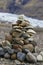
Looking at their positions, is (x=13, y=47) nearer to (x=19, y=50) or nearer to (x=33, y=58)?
(x=19, y=50)

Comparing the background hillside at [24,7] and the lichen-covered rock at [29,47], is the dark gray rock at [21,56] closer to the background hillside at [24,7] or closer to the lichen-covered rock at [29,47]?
the lichen-covered rock at [29,47]

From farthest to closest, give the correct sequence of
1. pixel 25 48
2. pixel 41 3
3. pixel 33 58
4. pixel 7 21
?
pixel 41 3, pixel 7 21, pixel 25 48, pixel 33 58

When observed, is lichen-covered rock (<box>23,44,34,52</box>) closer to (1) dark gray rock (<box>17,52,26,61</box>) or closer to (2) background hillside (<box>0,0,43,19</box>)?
(1) dark gray rock (<box>17,52,26,61</box>)

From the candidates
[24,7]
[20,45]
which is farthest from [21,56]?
[24,7]

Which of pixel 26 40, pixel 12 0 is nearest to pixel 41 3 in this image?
pixel 12 0

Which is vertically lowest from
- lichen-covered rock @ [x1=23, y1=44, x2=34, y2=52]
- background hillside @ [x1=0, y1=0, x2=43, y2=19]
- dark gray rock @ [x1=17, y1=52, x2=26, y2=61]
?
dark gray rock @ [x1=17, y1=52, x2=26, y2=61]

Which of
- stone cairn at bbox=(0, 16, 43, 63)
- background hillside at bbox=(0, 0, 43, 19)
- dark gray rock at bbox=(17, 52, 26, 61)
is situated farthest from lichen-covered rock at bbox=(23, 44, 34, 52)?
background hillside at bbox=(0, 0, 43, 19)

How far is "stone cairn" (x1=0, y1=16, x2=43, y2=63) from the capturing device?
3.48m

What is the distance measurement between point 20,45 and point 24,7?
6200 mm

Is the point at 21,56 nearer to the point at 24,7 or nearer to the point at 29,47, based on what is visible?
the point at 29,47

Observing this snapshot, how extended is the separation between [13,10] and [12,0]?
0.47m

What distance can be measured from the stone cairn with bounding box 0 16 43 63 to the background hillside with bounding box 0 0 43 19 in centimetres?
554

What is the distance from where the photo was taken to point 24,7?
9.72 meters

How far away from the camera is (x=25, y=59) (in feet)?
11.5
